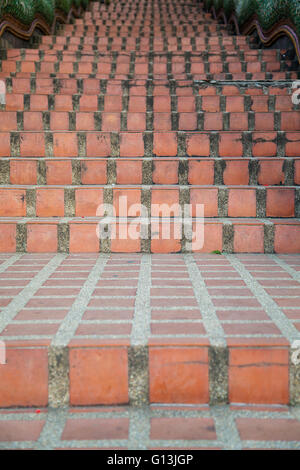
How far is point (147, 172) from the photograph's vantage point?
252 centimetres

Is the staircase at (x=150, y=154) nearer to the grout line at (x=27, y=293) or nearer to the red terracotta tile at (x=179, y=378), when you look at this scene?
the grout line at (x=27, y=293)

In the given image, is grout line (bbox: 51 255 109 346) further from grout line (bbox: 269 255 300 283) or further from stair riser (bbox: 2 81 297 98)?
stair riser (bbox: 2 81 297 98)

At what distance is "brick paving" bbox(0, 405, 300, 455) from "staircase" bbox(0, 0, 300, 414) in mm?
40

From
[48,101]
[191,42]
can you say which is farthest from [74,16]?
[48,101]

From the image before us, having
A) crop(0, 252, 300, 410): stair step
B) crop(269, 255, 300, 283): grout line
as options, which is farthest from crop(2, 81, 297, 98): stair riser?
crop(0, 252, 300, 410): stair step

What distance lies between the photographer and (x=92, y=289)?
157cm

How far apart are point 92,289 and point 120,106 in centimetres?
210

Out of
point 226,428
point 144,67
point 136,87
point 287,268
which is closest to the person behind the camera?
point 226,428

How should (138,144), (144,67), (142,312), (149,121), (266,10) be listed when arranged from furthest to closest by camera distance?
(266,10)
(144,67)
(149,121)
(138,144)
(142,312)

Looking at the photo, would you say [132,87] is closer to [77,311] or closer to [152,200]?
[152,200]

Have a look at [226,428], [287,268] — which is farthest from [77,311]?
[287,268]

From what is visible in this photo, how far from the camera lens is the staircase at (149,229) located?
113 cm

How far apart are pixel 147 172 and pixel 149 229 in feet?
1.73
